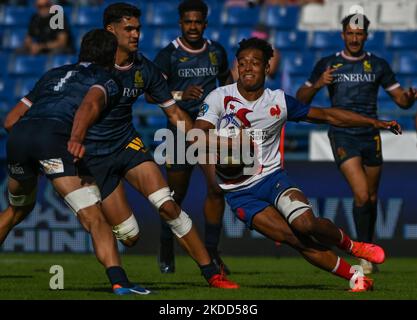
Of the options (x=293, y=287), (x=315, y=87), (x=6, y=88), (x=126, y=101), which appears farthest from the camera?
(x=6, y=88)

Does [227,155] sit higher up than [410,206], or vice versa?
[227,155]

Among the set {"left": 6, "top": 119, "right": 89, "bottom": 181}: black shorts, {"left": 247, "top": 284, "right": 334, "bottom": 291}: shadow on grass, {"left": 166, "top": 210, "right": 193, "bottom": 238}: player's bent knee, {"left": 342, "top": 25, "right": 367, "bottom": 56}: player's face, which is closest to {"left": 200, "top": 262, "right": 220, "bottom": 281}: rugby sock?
{"left": 166, "top": 210, "right": 193, "bottom": 238}: player's bent knee

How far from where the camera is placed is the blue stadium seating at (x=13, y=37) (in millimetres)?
22938

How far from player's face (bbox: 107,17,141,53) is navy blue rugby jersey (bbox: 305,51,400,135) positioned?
10.7 feet

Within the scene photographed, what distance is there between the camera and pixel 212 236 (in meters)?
13.3

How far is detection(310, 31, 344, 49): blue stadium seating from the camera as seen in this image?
69.4ft

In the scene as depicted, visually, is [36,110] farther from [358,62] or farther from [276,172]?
[358,62]

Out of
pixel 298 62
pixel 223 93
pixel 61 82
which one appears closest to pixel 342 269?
pixel 223 93

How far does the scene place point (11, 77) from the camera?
71.8 feet

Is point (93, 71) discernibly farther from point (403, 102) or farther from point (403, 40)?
point (403, 40)

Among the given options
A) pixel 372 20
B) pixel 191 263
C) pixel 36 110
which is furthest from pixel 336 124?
pixel 372 20

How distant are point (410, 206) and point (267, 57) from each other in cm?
628

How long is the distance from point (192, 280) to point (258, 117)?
7.26 ft

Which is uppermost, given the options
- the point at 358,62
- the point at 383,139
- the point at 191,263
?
the point at 358,62
